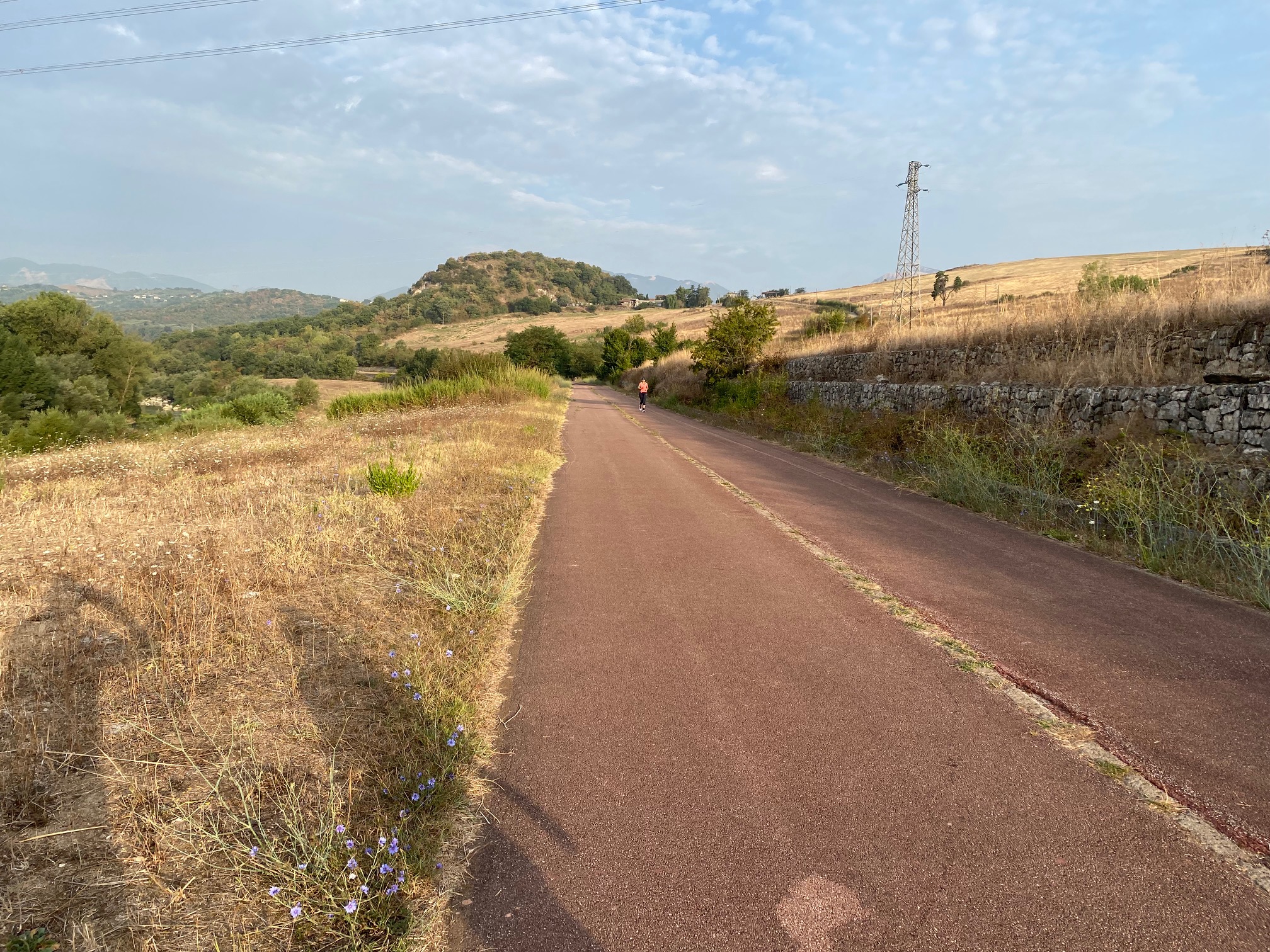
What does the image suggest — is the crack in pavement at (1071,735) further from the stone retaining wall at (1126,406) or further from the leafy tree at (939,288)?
the leafy tree at (939,288)

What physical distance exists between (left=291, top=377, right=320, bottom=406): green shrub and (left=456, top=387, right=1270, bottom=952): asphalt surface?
36.2m

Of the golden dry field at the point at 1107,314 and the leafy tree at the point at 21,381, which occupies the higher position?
the golden dry field at the point at 1107,314

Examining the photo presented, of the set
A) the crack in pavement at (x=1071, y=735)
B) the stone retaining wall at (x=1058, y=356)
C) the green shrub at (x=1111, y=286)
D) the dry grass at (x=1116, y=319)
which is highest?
the green shrub at (x=1111, y=286)

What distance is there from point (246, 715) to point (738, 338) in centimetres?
2852

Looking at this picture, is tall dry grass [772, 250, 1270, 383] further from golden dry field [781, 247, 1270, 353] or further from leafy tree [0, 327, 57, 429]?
leafy tree [0, 327, 57, 429]

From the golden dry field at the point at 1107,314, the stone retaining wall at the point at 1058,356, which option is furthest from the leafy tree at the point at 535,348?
the stone retaining wall at the point at 1058,356

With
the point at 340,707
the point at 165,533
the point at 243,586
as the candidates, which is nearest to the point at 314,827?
the point at 340,707

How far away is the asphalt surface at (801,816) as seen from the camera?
201cm

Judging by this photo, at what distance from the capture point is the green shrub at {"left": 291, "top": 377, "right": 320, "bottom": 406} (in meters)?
35.2

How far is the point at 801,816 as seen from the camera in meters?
2.52

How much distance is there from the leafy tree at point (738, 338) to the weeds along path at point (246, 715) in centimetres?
2412

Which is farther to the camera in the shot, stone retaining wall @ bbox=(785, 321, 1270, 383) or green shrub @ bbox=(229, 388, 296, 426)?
green shrub @ bbox=(229, 388, 296, 426)

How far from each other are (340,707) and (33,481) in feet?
36.7

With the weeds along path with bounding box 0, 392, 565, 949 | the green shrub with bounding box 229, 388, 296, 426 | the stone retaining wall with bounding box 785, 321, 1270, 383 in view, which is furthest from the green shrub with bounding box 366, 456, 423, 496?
the green shrub with bounding box 229, 388, 296, 426
